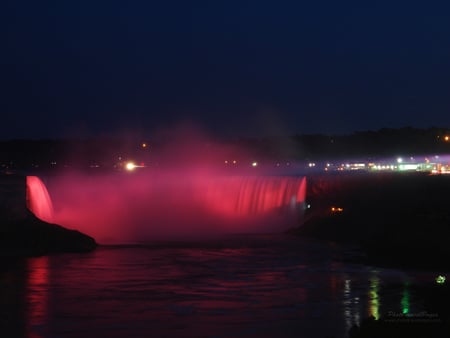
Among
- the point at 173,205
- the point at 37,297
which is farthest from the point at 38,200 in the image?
the point at 37,297

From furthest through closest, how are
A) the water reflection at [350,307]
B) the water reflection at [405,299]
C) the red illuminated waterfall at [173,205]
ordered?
1. the red illuminated waterfall at [173,205]
2. the water reflection at [405,299]
3. the water reflection at [350,307]

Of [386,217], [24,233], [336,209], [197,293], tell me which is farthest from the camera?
[336,209]

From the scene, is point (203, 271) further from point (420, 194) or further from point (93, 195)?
point (93, 195)

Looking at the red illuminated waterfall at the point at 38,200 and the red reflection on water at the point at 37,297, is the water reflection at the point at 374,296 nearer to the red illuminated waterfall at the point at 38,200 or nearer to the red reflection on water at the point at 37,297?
the red reflection on water at the point at 37,297

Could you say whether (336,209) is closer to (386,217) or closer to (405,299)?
(386,217)

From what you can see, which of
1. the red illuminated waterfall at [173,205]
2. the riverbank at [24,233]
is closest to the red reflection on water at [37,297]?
the riverbank at [24,233]
